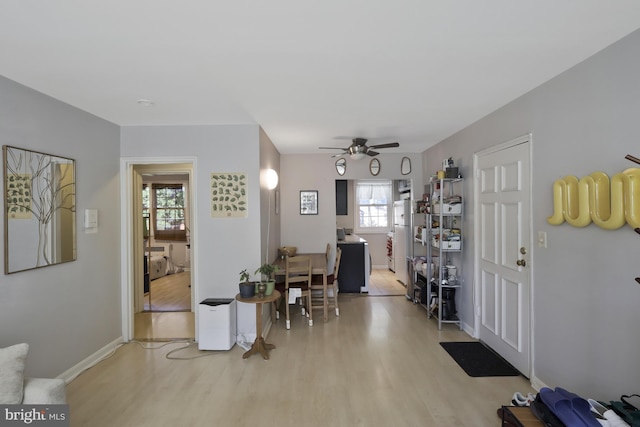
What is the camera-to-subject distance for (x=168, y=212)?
746cm

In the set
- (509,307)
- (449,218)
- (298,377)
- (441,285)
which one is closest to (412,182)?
(449,218)

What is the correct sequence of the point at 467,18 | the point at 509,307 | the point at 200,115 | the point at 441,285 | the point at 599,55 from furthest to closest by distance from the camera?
the point at 441,285, the point at 200,115, the point at 509,307, the point at 599,55, the point at 467,18

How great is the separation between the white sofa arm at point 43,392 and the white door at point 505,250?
331cm

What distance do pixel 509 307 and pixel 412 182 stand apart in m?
2.73

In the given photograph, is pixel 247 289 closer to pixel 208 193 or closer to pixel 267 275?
pixel 267 275

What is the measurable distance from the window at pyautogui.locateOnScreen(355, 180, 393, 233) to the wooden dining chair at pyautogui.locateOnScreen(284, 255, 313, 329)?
3.89m

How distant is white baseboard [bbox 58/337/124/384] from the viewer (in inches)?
109

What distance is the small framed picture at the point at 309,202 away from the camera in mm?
5414

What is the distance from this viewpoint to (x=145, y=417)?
2.28 m

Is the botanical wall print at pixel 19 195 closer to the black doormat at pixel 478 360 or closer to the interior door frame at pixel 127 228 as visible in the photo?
the interior door frame at pixel 127 228

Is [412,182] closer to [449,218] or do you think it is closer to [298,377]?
[449,218]

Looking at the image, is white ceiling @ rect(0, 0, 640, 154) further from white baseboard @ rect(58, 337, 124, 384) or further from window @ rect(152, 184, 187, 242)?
window @ rect(152, 184, 187, 242)

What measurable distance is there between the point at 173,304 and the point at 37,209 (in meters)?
2.96

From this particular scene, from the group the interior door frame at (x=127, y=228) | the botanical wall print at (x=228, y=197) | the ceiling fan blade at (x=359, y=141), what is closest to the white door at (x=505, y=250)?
the ceiling fan blade at (x=359, y=141)
